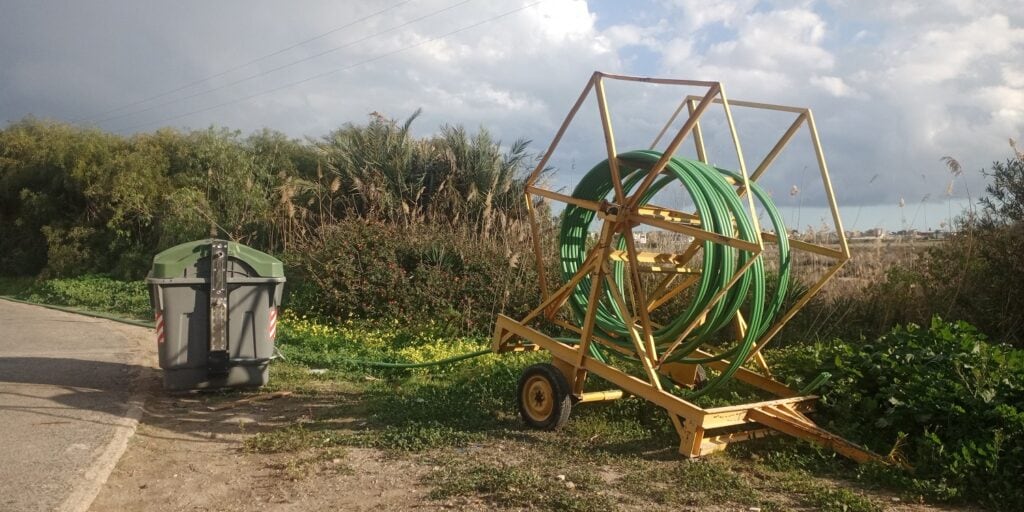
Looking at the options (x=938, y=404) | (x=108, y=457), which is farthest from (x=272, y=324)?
(x=938, y=404)

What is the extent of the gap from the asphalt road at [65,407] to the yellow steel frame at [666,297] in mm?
3370

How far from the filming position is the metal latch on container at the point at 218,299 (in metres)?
8.17

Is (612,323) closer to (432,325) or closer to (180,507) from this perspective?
(180,507)

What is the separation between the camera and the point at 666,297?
23.8 ft

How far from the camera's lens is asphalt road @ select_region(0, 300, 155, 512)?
5.30 metres

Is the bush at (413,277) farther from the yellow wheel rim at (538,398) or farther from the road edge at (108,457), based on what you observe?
the yellow wheel rim at (538,398)

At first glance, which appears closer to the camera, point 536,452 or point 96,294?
point 536,452

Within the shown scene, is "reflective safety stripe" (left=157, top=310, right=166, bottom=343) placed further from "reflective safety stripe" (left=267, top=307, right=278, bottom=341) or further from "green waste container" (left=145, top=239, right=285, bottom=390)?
"reflective safety stripe" (left=267, top=307, right=278, bottom=341)

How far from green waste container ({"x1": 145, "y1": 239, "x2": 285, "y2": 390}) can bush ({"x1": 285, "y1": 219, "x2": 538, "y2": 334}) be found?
145 inches

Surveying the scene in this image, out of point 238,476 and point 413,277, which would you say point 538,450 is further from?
point 413,277

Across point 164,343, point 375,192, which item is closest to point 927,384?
point 164,343

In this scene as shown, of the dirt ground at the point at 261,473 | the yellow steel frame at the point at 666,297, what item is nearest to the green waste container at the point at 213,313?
the dirt ground at the point at 261,473

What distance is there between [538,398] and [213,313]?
11.2 feet

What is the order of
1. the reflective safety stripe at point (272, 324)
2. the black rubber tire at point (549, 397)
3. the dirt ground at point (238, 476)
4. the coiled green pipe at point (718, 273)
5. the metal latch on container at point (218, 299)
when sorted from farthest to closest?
the reflective safety stripe at point (272, 324) → the metal latch on container at point (218, 299) → the black rubber tire at point (549, 397) → the coiled green pipe at point (718, 273) → the dirt ground at point (238, 476)
